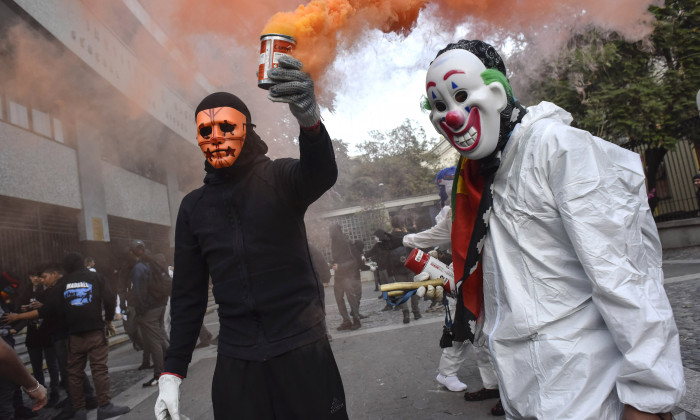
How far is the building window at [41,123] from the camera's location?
32.0 ft

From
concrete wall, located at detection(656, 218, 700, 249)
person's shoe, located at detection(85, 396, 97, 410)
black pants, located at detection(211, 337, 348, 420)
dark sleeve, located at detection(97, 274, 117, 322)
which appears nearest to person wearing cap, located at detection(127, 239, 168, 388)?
dark sleeve, located at detection(97, 274, 117, 322)

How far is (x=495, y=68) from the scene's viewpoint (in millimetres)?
1854

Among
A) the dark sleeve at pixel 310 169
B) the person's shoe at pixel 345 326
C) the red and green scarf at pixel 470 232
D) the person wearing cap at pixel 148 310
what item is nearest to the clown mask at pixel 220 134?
the dark sleeve at pixel 310 169

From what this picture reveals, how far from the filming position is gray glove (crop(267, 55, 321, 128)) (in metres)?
1.53

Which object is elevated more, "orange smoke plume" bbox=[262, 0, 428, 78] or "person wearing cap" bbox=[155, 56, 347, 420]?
"orange smoke plume" bbox=[262, 0, 428, 78]

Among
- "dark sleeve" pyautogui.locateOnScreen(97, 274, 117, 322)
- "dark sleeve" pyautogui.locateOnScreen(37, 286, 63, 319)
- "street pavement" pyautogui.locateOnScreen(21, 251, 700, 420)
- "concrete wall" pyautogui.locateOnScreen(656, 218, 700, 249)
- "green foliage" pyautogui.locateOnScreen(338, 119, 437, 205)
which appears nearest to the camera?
"street pavement" pyautogui.locateOnScreen(21, 251, 700, 420)

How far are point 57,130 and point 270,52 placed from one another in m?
11.1

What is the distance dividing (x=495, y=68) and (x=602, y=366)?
114 cm

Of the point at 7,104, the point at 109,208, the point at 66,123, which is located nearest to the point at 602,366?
the point at 7,104

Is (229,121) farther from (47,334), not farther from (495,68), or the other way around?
(47,334)

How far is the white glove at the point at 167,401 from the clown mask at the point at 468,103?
1.48 meters

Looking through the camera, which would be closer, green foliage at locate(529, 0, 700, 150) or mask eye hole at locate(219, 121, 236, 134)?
mask eye hole at locate(219, 121, 236, 134)

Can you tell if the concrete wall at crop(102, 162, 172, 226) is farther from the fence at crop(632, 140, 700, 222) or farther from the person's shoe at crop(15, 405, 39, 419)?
the fence at crop(632, 140, 700, 222)

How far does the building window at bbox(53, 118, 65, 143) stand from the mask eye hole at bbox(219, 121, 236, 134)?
1050 cm
